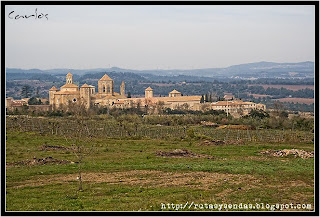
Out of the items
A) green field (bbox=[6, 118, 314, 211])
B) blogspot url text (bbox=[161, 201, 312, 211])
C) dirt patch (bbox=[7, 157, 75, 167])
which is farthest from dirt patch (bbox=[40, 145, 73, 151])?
blogspot url text (bbox=[161, 201, 312, 211])

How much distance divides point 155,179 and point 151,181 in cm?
38

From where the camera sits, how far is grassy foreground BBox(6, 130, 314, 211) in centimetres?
1084

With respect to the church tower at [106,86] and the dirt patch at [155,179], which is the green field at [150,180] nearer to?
the dirt patch at [155,179]

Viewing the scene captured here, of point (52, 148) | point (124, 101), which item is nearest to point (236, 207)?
point (52, 148)

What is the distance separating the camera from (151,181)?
14.0m

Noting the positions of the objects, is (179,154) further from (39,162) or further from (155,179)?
(155,179)

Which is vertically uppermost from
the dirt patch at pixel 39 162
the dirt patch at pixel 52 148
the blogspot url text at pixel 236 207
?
the blogspot url text at pixel 236 207

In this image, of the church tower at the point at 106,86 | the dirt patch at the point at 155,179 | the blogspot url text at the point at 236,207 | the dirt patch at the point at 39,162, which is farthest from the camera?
the church tower at the point at 106,86

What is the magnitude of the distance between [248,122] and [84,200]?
38.5 metres

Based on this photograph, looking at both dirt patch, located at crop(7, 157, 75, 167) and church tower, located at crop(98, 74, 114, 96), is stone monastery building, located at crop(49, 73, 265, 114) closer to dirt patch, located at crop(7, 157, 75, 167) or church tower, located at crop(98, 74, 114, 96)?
church tower, located at crop(98, 74, 114, 96)

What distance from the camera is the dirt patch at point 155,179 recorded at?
13503 mm

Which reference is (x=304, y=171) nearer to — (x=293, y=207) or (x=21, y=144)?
(x=293, y=207)

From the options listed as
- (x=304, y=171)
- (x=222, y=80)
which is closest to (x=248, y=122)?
(x=304, y=171)

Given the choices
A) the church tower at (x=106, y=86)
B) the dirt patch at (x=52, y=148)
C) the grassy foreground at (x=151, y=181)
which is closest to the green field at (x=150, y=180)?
the grassy foreground at (x=151, y=181)
